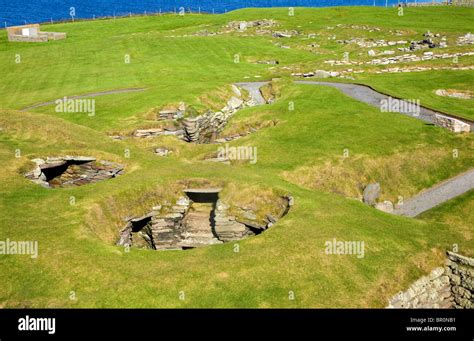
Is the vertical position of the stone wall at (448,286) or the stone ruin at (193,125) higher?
the stone ruin at (193,125)

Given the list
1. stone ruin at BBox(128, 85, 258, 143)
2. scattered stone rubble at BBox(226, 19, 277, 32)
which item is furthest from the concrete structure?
stone ruin at BBox(128, 85, 258, 143)

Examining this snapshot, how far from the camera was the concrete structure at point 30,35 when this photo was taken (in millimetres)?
99562

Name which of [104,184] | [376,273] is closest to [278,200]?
[376,273]

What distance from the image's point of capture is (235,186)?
99.6 feet

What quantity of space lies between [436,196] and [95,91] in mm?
47222

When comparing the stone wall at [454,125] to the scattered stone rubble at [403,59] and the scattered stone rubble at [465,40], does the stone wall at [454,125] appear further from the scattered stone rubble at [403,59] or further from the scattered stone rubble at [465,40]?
the scattered stone rubble at [465,40]

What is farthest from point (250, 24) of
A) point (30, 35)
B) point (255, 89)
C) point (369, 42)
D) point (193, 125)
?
point (193, 125)

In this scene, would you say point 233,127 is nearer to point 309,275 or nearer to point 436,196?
point 436,196

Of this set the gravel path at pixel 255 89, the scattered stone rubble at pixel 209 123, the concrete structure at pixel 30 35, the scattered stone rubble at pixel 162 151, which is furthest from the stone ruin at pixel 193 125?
the concrete structure at pixel 30 35

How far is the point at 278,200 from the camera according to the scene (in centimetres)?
2931

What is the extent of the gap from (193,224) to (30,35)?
297 feet

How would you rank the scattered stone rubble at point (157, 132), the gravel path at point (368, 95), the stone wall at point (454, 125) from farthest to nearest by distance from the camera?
1. the gravel path at point (368, 95)
2. the scattered stone rubble at point (157, 132)
3. the stone wall at point (454, 125)

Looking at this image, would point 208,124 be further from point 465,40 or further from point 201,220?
point 465,40

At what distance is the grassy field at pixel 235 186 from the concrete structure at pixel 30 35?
22.6 metres
